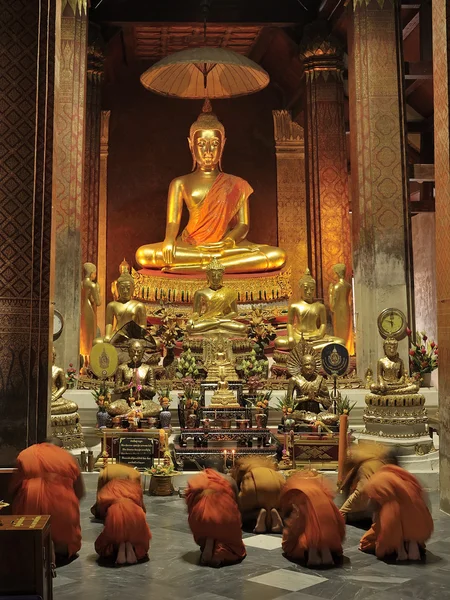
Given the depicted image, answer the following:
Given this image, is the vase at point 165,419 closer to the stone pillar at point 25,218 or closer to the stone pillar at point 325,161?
the stone pillar at point 25,218

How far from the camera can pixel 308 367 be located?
24.1 ft

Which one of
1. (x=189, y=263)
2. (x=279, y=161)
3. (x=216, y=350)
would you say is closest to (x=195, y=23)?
(x=279, y=161)

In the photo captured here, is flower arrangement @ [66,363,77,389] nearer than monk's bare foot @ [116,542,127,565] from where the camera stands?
No

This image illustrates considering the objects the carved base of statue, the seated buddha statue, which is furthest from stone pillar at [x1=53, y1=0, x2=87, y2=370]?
the carved base of statue

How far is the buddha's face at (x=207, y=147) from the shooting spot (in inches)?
488

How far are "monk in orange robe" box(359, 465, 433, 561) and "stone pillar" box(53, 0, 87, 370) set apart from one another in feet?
17.7

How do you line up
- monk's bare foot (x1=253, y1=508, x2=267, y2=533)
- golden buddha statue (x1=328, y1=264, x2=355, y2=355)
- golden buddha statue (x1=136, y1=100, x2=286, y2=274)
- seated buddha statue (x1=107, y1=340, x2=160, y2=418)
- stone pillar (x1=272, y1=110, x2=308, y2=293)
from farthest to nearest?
1. stone pillar (x1=272, y1=110, x2=308, y2=293)
2. golden buddha statue (x1=136, y1=100, x2=286, y2=274)
3. golden buddha statue (x1=328, y1=264, x2=355, y2=355)
4. seated buddha statue (x1=107, y1=340, x2=160, y2=418)
5. monk's bare foot (x1=253, y1=508, x2=267, y2=533)

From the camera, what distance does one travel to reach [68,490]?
13.3ft

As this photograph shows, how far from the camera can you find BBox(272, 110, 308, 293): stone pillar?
1359 centimetres

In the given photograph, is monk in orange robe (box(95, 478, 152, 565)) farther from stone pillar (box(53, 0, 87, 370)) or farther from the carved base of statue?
stone pillar (box(53, 0, 87, 370))

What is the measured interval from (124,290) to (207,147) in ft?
12.1

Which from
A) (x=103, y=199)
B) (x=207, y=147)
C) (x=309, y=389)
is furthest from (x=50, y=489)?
(x=103, y=199)

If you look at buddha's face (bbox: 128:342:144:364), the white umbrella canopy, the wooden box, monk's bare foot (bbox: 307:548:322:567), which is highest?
the white umbrella canopy

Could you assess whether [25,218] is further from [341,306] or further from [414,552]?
[341,306]
